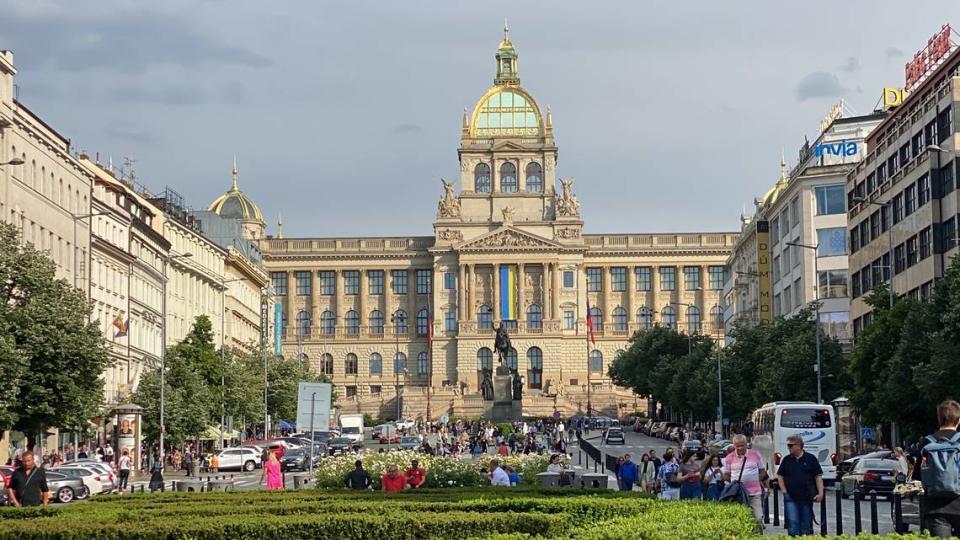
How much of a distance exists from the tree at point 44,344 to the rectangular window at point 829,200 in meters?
68.4

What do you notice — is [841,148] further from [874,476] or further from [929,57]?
[874,476]

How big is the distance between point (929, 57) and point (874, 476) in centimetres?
4015

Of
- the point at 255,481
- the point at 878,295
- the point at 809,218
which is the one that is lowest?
the point at 255,481

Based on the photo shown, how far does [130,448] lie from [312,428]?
36070 millimetres

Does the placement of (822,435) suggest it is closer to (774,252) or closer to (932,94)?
(932,94)

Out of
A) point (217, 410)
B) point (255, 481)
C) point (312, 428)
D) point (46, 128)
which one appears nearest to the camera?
point (312, 428)

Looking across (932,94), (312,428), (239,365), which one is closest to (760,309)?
(239,365)

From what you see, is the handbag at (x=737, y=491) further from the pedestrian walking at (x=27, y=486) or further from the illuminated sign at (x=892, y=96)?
the illuminated sign at (x=892, y=96)

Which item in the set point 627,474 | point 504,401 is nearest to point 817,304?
point 504,401

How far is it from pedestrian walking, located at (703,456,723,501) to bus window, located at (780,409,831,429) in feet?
93.7

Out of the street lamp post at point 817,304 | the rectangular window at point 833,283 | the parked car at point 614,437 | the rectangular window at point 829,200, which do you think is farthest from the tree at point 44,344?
the rectangular window at point 829,200

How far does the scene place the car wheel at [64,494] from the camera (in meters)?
59.3

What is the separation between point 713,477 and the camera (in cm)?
3522

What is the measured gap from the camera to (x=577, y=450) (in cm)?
11350
